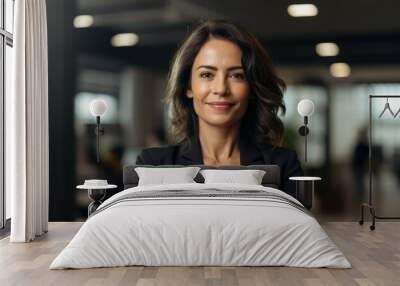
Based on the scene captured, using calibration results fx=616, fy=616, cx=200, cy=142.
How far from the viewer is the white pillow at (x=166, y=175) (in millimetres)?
6482

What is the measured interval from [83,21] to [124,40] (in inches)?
21.7

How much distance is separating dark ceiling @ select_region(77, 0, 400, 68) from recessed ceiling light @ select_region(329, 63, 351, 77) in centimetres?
7

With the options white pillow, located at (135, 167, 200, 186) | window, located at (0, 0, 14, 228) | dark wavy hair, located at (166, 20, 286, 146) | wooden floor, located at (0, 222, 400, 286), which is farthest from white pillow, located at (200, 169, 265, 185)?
window, located at (0, 0, 14, 228)

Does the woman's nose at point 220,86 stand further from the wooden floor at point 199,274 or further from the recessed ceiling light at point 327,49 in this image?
the wooden floor at point 199,274

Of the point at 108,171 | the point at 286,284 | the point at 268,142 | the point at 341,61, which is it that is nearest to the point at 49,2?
the point at 108,171

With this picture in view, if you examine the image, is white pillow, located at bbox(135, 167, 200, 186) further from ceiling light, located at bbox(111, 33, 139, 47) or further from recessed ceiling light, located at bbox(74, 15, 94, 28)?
recessed ceiling light, located at bbox(74, 15, 94, 28)

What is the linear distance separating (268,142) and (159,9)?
6.73ft

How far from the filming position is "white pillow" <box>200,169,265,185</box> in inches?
252

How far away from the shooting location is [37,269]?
4559mm

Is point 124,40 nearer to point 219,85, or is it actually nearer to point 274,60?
point 219,85

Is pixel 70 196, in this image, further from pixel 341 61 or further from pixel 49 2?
pixel 341 61

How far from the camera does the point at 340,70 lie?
289 inches

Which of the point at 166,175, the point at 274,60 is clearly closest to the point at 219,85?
the point at 274,60

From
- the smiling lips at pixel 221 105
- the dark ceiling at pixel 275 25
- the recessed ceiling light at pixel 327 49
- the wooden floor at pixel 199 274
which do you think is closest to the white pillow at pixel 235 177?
the smiling lips at pixel 221 105
